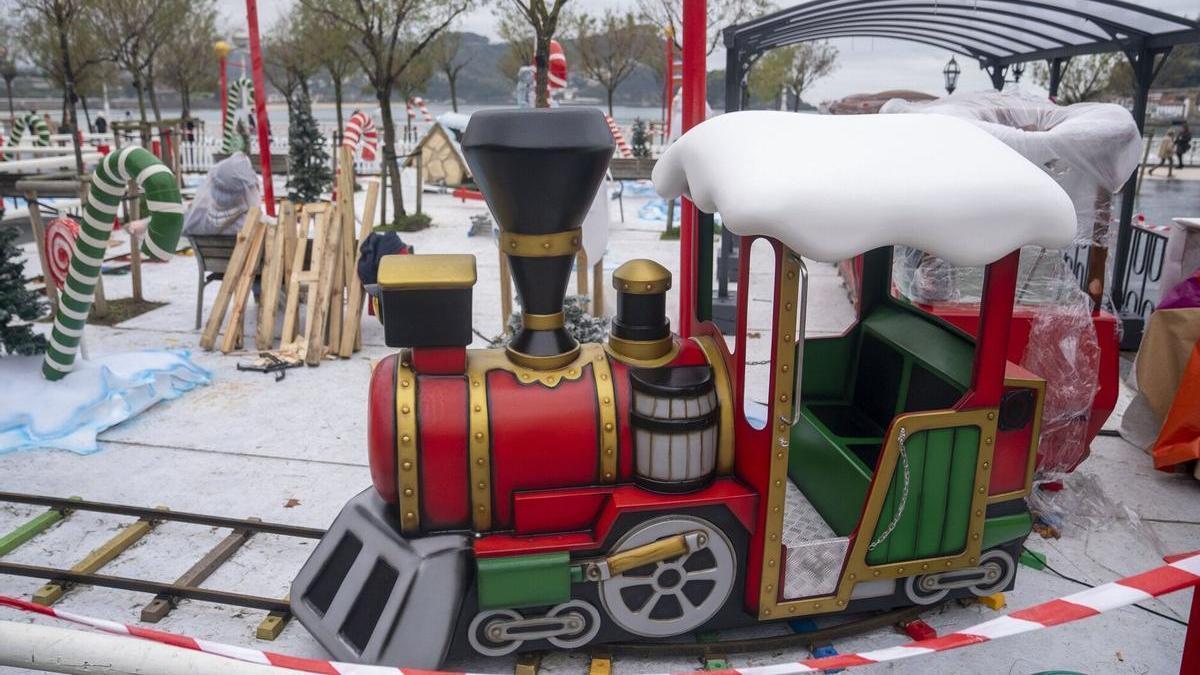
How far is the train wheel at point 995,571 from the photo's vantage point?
11.4ft

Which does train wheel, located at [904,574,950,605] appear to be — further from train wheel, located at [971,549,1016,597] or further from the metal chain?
the metal chain

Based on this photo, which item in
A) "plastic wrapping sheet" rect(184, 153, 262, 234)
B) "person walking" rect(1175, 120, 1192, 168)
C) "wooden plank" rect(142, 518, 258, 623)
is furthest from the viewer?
"person walking" rect(1175, 120, 1192, 168)

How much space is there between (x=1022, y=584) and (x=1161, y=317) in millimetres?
2267

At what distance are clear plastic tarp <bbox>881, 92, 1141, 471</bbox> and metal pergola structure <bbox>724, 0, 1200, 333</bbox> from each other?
1167 millimetres

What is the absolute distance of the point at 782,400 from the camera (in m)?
2.93

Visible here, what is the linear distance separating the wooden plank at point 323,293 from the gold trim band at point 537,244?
4275 millimetres

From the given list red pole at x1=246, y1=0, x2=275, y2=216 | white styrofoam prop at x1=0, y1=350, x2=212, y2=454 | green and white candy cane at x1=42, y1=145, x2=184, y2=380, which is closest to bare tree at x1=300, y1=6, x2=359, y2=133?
red pole at x1=246, y1=0, x2=275, y2=216

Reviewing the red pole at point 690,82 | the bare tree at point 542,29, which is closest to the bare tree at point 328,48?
the bare tree at point 542,29

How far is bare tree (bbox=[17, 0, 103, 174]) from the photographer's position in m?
14.7

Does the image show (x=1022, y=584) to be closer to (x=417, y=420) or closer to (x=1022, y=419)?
(x=1022, y=419)

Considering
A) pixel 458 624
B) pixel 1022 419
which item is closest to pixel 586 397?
pixel 458 624

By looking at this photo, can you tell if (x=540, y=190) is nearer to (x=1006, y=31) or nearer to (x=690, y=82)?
(x=690, y=82)

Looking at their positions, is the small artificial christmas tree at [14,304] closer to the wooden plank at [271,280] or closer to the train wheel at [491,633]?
the wooden plank at [271,280]

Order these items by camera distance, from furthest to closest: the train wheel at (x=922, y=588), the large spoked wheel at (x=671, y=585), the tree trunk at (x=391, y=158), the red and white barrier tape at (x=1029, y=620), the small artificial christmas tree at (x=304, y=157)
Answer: the tree trunk at (x=391, y=158)
the small artificial christmas tree at (x=304, y=157)
the train wheel at (x=922, y=588)
the large spoked wheel at (x=671, y=585)
the red and white barrier tape at (x=1029, y=620)
